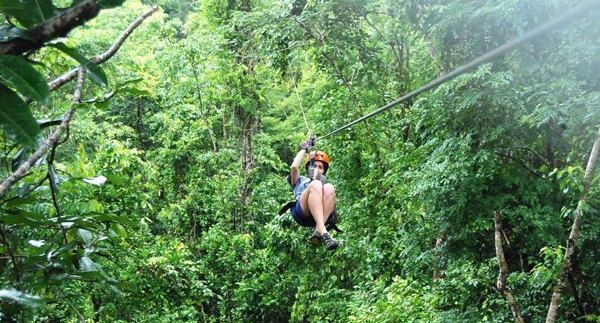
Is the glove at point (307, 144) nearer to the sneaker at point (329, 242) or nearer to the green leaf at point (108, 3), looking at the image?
the sneaker at point (329, 242)

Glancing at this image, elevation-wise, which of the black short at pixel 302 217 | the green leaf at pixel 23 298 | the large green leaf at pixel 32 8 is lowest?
the black short at pixel 302 217

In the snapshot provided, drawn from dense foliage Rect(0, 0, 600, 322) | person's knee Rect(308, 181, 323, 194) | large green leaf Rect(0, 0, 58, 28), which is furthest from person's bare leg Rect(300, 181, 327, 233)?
large green leaf Rect(0, 0, 58, 28)

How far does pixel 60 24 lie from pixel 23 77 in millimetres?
120

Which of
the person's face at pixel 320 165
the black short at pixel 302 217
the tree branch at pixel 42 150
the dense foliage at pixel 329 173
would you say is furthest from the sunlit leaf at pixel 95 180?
the person's face at pixel 320 165

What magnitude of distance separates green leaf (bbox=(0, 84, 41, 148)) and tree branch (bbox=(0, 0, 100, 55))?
7 centimetres

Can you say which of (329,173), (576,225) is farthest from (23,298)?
(329,173)

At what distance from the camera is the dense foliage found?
1.54m

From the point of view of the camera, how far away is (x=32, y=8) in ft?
2.54

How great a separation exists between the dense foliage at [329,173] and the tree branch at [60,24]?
0.05 m

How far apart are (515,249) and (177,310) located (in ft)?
12.4

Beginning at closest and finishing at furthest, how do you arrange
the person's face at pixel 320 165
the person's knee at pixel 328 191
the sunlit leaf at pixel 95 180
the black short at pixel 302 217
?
the sunlit leaf at pixel 95 180, the person's knee at pixel 328 191, the black short at pixel 302 217, the person's face at pixel 320 165

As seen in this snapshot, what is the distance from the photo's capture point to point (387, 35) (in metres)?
7.45

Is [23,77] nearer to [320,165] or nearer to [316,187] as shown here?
[316,187]

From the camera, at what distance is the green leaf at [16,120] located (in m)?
0.77
